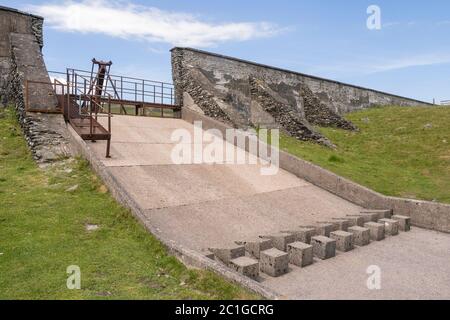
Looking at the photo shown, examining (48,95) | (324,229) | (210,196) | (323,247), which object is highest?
(48,95)

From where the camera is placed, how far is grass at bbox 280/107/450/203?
1067 centimetres

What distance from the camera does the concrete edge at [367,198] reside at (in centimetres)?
869

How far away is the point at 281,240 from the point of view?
6.29 meters

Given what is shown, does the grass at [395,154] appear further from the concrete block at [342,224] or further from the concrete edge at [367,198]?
the concrete block at [342,224]

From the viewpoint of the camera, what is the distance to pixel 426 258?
6738mm

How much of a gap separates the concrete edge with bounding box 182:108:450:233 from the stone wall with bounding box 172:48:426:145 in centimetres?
430

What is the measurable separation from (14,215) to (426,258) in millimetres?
7500

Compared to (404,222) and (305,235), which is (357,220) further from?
(305,235)

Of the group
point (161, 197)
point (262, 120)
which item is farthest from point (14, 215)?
point (262, 120)

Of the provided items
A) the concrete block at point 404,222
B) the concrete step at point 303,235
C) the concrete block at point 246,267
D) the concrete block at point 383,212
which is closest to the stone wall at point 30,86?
the concrete block at point 246,267

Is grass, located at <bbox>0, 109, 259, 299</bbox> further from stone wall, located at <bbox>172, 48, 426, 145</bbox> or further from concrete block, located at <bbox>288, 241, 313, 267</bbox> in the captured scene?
stone wall, located at <bbox>172, 48, 426, 145</bbox>

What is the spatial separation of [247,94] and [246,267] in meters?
14.6

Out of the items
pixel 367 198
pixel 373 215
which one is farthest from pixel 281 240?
pixel 367 198
